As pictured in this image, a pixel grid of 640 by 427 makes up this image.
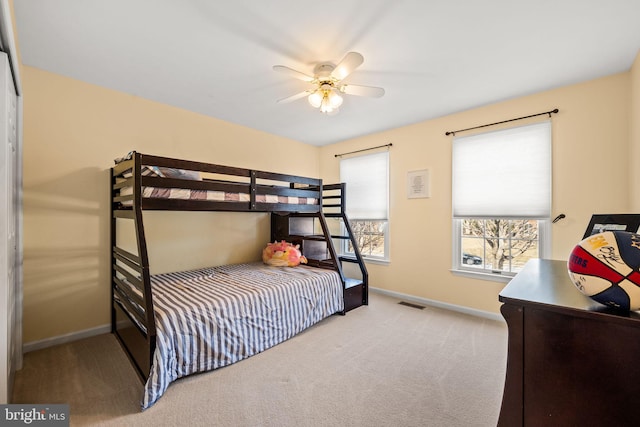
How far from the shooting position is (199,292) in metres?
2.42

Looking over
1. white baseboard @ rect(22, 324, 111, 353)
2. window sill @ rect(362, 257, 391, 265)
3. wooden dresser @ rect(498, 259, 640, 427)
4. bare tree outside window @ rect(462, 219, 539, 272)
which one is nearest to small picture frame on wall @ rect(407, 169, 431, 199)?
bare tree outside window @ rect(462, 219, 539, 272)

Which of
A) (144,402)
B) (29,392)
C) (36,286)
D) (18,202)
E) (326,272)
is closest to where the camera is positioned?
(144,402)

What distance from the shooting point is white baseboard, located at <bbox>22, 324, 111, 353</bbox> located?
2.35 meters

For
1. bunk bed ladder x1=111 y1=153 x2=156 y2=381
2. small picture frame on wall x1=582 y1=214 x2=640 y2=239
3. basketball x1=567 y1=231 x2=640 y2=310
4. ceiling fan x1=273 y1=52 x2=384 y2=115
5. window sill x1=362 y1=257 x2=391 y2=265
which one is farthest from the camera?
window sill x1=362 y1=257 x2=391 y2=265

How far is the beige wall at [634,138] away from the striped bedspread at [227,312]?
274cm

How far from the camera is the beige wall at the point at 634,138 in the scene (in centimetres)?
216

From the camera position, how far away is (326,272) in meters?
3.20

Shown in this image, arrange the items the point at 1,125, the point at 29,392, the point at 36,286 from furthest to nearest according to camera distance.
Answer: the point at 36,286 < the point at 29,392 < the point at 1,125

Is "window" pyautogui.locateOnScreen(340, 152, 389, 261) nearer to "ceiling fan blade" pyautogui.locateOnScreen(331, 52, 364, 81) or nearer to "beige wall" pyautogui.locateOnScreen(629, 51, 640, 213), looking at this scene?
"ceiling fan blade" pyautogui.locateOnScreen(331, 52, 364, 81)

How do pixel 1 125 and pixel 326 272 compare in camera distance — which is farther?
pixel 326 272

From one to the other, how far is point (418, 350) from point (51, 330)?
10.8ft

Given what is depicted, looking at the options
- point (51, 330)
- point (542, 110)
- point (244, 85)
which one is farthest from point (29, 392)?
point (542, 110)

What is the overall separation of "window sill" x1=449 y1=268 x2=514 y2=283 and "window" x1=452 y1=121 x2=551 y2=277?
0.03 m

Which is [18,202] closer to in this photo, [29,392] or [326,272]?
[29,392]
